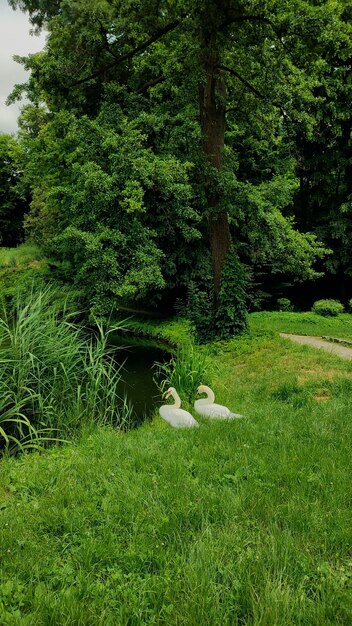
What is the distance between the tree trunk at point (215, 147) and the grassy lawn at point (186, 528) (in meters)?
7.71

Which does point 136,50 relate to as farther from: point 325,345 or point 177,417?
point 177,417

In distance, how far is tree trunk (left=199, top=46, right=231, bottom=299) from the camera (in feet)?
37.3

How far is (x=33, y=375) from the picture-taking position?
5527 millimetres

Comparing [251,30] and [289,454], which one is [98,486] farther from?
[251,30]

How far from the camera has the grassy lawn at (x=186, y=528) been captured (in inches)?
83.5

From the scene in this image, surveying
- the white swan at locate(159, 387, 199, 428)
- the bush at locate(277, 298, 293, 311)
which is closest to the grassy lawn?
the white swan at locate(159, 387, 199, 428)

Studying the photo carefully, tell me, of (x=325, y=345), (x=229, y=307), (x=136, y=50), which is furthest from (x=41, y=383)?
(x=136, y=50)

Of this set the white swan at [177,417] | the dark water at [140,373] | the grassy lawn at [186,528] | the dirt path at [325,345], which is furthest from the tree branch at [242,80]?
the grassy lawn at [186,528]

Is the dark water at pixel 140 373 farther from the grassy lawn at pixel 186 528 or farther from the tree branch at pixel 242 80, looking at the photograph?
the tree branch at pixel 242 80

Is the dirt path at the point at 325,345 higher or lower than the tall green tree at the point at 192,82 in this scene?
lower

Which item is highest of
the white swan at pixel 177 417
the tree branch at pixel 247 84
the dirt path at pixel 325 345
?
the tree branch at pixel 247 84

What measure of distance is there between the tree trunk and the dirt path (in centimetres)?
260

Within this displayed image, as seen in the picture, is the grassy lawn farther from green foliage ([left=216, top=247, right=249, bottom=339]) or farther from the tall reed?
green foliage ([left=216, top=247, right=249, bottom=339])

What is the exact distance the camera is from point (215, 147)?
12039 mm
